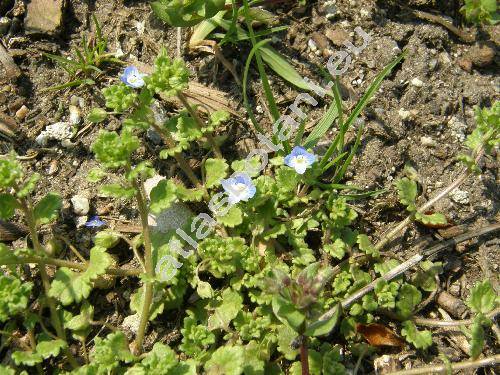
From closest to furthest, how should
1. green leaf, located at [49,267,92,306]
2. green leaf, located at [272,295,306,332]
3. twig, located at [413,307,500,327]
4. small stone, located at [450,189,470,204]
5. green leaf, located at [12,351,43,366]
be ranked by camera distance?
green leaf, located at [272,295,306,332]
green leaf, located at [12,351,43,366]
green leaf, located at [49,267,92,306]
twig, located at [413,307,500,327]
small stone, located at [450,189,470,204]

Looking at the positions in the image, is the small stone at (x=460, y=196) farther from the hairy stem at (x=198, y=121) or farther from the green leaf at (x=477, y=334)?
the hairy stem at (x=198, y=121)

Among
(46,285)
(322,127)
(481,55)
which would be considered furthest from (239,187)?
(481,55)

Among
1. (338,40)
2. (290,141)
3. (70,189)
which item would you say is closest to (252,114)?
(290,141)

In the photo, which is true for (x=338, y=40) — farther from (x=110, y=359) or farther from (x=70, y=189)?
(x=110, y=359)

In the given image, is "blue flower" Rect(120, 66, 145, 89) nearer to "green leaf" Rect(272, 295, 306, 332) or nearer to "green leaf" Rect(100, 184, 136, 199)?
"green leaf" Rect(100, 184, 136, 199)

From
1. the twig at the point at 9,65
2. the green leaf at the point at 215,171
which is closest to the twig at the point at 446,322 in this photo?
the green leaf at the point at 215,171

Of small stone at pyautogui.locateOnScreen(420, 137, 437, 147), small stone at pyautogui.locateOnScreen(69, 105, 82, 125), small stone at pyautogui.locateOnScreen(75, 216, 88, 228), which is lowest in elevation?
small stone at pyautogui.locateOnScreen(75, 216, 88, 228)

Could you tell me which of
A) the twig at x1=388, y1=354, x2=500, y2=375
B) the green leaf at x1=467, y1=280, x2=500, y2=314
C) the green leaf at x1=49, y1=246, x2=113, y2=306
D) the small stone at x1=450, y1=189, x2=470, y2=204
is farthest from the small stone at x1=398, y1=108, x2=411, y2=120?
the green leaf at x1=49, y1=246, x2=113, y2=306
